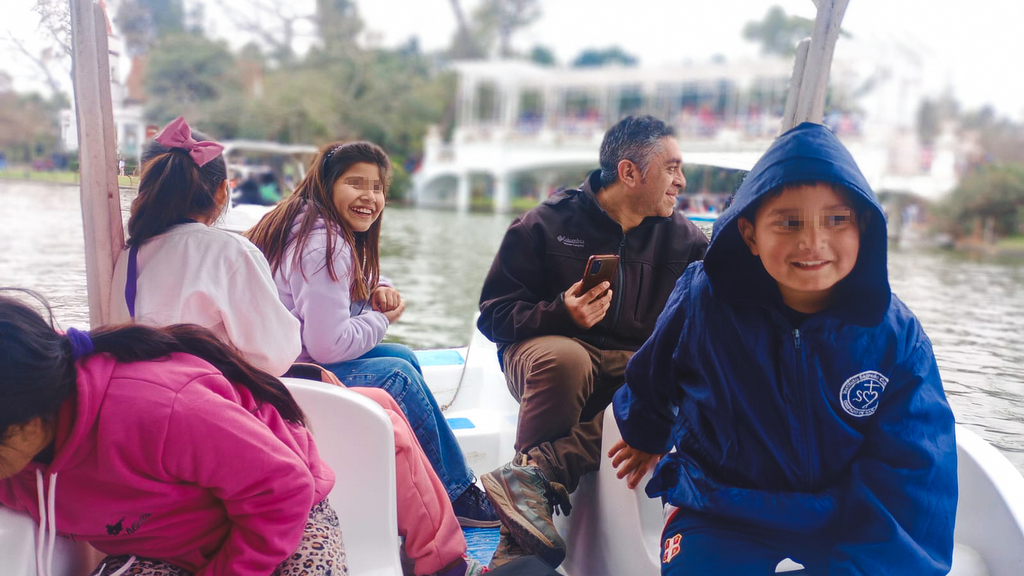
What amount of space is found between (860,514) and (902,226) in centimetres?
1474

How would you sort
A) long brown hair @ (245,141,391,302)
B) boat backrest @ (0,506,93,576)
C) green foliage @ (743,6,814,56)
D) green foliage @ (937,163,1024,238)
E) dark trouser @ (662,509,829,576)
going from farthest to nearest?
green foliage @ (743,6,814,56) < green foliage @ (937,163,1024,238) < long brown hair @ (245,141,391,302) < dark trouser @ (662,509,829,576) < boat backrest @ (0,506,93,576)

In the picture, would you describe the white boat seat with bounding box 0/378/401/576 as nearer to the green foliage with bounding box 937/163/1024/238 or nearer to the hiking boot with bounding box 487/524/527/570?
the hiking boot with bounding box 487/524/527/570

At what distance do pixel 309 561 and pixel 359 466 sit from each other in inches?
12.6

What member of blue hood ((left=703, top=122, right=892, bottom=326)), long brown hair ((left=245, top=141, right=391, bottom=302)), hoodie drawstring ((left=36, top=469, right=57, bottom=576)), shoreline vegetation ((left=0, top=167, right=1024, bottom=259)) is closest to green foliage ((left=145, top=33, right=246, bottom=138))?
shoreline vegetation ((left=0, top=167, right=1024, bottom=259))

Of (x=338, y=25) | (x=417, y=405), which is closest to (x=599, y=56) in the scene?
(x=338, y=25)

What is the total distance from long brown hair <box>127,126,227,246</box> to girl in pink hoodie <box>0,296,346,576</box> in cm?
44

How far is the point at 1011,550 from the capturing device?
138 centimetres

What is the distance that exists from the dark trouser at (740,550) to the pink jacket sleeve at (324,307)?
1031 mm

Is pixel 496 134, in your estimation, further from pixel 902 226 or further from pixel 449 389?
pixel 449 389

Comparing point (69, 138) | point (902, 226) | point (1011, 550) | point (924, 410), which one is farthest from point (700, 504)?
point (902, 226)

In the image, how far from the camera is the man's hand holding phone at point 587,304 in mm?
1881

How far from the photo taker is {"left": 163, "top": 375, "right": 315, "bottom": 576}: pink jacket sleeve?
40.3 inches

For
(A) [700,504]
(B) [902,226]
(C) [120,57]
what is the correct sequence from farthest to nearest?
1. (B) [902,226]
2. (C) [120,57]
3. (A) [700,504]

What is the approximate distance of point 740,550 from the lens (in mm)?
1229
